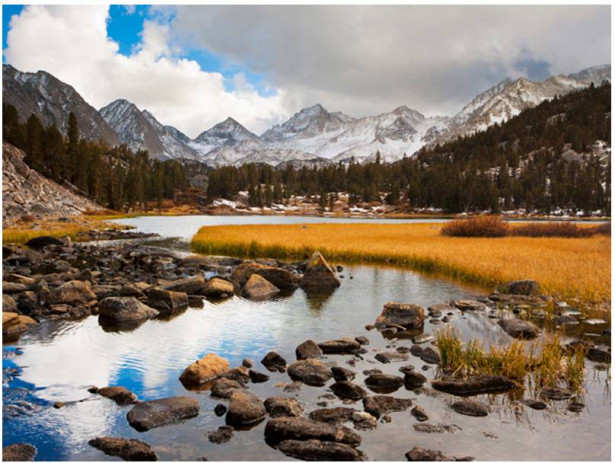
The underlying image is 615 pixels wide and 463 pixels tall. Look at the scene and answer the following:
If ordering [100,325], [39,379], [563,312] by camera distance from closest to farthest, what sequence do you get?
[39,379], [100,325], [563,312]

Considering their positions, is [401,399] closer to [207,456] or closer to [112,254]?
[207,456]

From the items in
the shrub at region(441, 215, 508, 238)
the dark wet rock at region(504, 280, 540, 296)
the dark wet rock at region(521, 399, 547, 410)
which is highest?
the shrub at region(441, 215, 508, 238)

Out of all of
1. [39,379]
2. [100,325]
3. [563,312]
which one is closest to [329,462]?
[39,379]

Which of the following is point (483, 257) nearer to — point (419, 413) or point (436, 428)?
point (419, 413)

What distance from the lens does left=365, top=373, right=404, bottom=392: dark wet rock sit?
12961 mm

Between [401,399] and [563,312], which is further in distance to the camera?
[563,312]

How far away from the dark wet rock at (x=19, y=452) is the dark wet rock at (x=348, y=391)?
7.26 meters

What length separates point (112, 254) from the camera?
46969 mm

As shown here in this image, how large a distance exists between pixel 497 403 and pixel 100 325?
644 inches

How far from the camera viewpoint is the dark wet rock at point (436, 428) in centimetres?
1048

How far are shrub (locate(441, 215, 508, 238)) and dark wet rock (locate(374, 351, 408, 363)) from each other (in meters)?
48.6

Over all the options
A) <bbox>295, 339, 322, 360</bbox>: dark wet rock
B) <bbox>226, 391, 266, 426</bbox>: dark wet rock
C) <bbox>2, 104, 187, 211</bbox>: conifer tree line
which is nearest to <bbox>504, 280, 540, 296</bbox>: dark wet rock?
<bbox>295, 339, 322, 360</bbox>: dark wet rock

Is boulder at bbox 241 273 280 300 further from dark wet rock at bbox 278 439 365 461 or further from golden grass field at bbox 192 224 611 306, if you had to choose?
dark wet rock at bbox 278 439 365 461

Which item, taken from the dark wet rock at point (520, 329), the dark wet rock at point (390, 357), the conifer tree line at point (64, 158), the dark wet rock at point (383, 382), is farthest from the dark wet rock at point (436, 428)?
the conifer tree line at point (64, 158)
